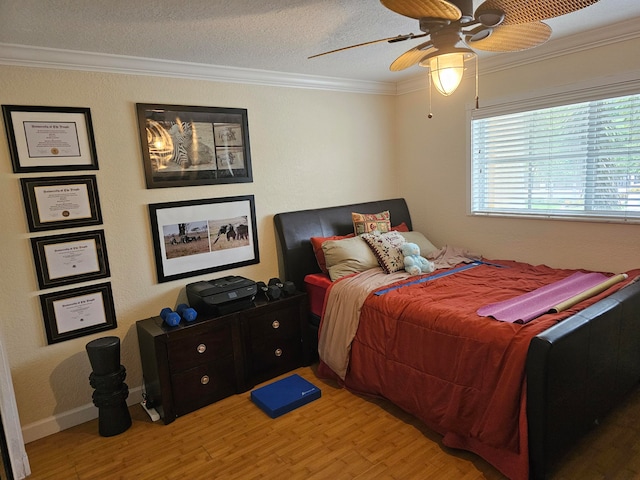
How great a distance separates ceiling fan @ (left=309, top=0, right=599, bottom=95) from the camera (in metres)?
1.48

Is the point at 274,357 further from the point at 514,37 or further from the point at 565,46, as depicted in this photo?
the point at 565,46

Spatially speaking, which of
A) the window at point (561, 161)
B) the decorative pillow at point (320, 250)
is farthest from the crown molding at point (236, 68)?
the decorative pillow at point (320, 250)

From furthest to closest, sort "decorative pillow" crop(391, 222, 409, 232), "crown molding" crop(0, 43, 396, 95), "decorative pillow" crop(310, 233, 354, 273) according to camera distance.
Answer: "decorative pillow" crop(391, 222, 409, 232) → "decorative pillow" crop(310, 233, 354, 273) → "crown molding" crop(0, 43, 396, 95)

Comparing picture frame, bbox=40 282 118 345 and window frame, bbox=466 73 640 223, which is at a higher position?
window frame, bbox=466 73 640 223

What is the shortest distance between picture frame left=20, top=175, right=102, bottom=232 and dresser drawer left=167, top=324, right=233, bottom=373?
0.96 meters

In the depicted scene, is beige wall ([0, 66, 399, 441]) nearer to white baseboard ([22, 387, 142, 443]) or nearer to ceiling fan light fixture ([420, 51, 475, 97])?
white baseboard ([22, 387, 142, 443])

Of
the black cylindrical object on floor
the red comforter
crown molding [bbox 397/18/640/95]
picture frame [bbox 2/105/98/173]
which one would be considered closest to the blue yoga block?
the red comforter

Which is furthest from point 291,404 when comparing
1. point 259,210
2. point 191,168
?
point 191,168

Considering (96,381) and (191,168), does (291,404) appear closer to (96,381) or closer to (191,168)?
(96,381)

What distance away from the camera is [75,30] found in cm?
219

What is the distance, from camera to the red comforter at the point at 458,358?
6.34 feet

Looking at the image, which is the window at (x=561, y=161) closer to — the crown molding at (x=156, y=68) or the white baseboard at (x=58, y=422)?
the crown molding at (x=156, y=68)

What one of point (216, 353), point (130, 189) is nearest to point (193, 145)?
point (130, 189)

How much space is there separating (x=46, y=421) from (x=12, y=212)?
1.32m
